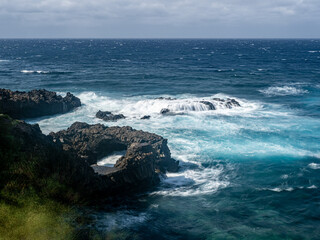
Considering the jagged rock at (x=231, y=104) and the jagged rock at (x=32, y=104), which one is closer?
the jagged rock at (x=32, y=104)

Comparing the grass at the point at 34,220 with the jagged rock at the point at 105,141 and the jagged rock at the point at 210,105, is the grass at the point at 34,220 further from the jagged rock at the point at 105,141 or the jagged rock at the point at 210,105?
the jagged rock at the point at 210,105

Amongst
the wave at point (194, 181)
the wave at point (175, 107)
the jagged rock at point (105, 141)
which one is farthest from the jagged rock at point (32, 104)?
the wave at point (194, 181)

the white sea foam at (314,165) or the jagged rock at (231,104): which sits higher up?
the jagged rock at (231,104)

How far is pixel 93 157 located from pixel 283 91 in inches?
2408

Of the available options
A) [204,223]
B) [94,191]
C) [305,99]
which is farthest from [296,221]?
[305,99]

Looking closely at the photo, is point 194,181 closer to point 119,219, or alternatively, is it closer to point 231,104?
point 119,219

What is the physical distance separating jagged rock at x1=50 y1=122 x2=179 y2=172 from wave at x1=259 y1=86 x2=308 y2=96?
158 ft

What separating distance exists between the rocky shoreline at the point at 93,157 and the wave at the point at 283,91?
48.7 metres

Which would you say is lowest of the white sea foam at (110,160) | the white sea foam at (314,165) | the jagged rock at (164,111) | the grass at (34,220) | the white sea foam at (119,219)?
the white sea foam at (119,219)

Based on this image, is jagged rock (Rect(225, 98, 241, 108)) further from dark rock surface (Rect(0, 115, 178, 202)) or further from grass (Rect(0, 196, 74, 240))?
grass (Rect(0, 196, 74, 240))

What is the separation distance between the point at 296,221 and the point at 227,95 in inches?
2066

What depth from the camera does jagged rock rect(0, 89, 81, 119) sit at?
5344cm

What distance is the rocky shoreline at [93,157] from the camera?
25.8 meters

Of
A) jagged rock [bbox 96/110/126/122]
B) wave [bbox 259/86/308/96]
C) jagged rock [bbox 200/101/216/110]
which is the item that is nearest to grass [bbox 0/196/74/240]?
jagged rock [bbox 96/110/126/122]
